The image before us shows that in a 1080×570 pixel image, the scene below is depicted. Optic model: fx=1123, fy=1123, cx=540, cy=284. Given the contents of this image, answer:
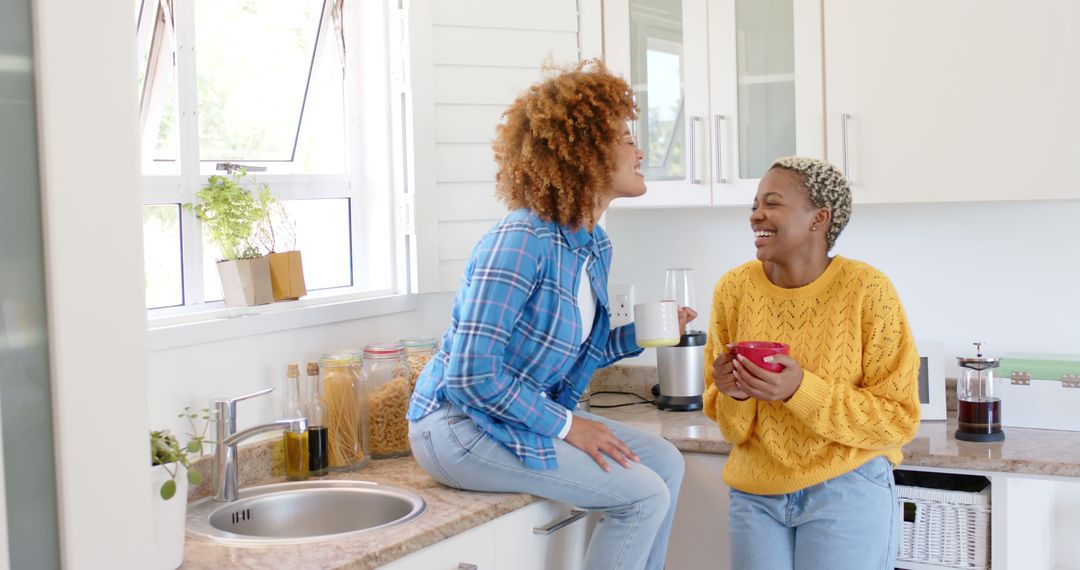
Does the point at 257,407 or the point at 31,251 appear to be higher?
the point at 31,251

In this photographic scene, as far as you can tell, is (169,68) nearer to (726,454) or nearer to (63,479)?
(63,479)

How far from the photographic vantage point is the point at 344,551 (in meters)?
1.94

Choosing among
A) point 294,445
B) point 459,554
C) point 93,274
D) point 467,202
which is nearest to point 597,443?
point 459,554

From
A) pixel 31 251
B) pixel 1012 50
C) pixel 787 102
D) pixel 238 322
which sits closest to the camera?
pixel 31 251

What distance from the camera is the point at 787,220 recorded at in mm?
2289

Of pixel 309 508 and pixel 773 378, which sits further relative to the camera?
pixel 309 508

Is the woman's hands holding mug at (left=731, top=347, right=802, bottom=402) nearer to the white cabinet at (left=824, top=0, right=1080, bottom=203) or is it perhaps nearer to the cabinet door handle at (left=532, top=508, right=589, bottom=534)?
the cabinet door handle at (left=532, top=508, right=589, bottom=534)

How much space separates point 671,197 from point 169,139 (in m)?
1.38

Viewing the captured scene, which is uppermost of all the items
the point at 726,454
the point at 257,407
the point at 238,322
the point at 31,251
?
the point at 31,251

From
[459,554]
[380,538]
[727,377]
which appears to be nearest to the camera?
[380,538]

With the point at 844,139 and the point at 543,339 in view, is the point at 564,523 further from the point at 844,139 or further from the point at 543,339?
the point at 844,139

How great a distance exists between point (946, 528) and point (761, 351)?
0.69 m

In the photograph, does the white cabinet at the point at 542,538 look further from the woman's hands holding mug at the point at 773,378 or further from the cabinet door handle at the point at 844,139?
the cabinet door handle at the point at 844,139

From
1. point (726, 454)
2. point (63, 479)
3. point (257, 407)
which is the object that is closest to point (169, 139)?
point (257, 407)
